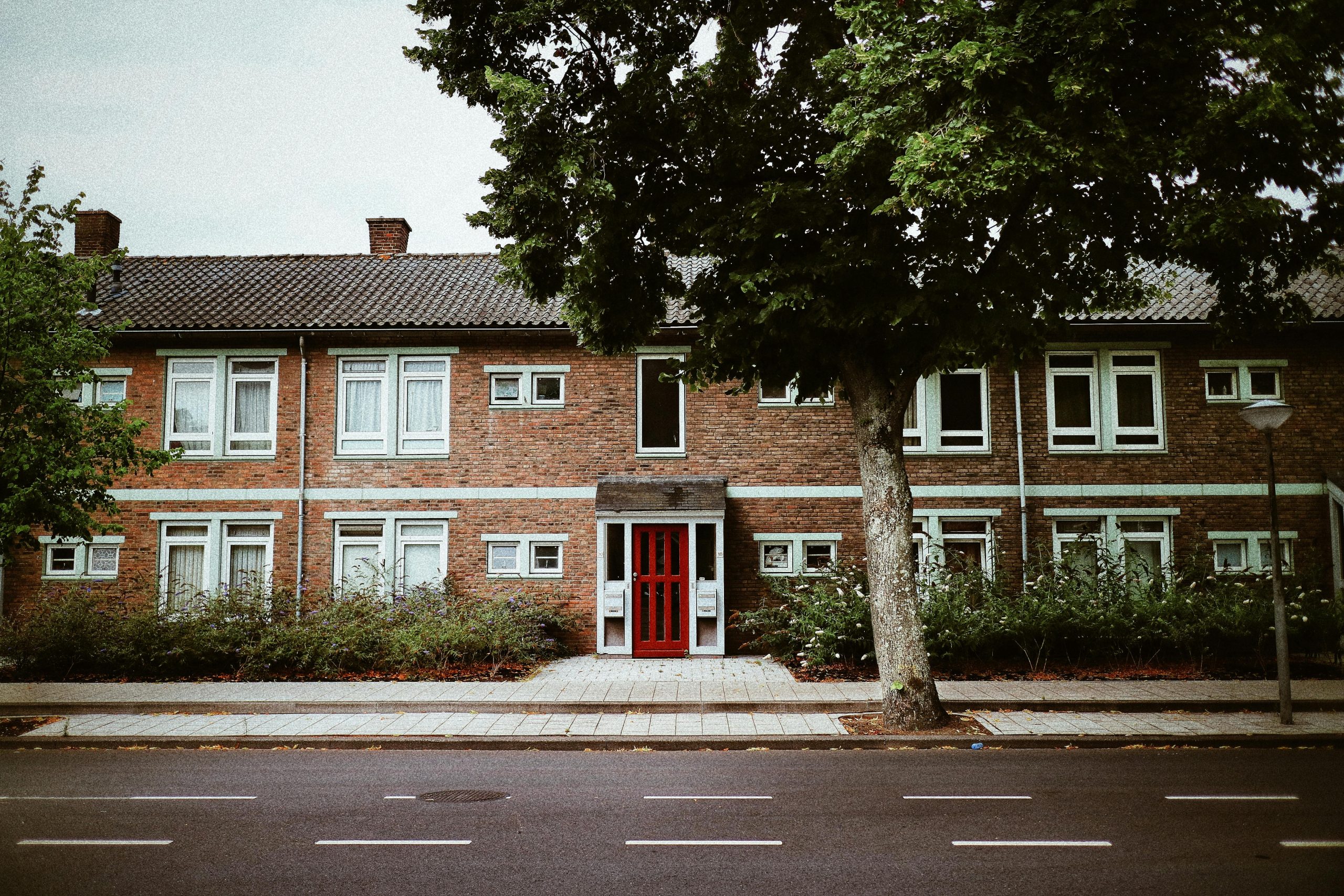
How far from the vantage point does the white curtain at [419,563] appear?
18.1 m

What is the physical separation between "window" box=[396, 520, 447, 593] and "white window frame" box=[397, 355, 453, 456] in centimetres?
148

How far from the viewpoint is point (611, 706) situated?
12.2m

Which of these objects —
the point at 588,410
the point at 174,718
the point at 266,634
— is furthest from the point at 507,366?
the point at 174,718

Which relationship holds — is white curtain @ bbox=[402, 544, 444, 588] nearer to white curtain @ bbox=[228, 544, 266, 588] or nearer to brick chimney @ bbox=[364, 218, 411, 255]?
white curtain @ bbox=[228, 544, 266, 588]

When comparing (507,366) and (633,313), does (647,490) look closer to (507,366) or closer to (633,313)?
(507,366)

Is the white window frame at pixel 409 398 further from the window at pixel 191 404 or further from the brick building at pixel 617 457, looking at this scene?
the window at pixel 191 404

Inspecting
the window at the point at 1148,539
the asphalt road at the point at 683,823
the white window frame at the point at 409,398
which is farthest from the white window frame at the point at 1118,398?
the white window frame at the point at 409,398

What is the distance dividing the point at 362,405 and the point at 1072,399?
1414cm

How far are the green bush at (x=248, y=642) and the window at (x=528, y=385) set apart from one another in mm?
4429

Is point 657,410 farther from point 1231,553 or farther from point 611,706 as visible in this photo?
point 1231,553

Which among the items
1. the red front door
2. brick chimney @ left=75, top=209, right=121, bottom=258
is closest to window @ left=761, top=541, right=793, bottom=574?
the red front door

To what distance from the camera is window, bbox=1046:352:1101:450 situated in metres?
18.2

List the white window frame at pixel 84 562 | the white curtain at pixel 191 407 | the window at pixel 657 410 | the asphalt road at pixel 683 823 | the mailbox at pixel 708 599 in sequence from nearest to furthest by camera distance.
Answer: the asphalt road at pixel 683 823
the mailbox at pixel 708 599
the white window frame at pixel 84 562
the window at pixel 657 410
the white curtain at pixel 191 407

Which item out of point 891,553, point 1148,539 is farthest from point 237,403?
point 1148,539
